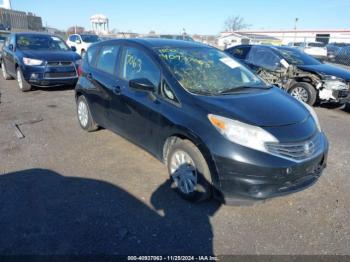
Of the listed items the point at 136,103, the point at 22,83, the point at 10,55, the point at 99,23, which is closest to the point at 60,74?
the point at 22,83

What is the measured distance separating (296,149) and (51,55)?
787cm

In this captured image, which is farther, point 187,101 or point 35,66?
point 35,66

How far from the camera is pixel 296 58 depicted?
27.7 feet

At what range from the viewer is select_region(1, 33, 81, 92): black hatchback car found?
27.4 ft

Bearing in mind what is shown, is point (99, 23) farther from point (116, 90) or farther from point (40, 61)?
point (116, 90)

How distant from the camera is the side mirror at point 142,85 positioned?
3.52 metres

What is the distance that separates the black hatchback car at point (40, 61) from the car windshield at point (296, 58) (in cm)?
619

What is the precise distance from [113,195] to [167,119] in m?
1.10

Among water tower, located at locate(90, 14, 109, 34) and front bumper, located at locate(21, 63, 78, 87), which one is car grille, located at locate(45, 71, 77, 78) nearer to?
front bumper, located at locate(21, 63, 78, 87)

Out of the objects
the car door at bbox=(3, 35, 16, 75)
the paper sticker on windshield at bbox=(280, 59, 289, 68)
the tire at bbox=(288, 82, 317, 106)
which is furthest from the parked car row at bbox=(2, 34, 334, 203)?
the car door at bbox=(3, 35, 16, 75)

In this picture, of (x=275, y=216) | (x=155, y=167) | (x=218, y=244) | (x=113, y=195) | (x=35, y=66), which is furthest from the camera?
(x=35, y=66)

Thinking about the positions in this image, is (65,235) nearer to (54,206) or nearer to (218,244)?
(54,206)

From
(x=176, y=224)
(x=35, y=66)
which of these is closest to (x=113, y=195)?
(x=176, y=224)

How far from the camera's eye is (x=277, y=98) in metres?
3.54
